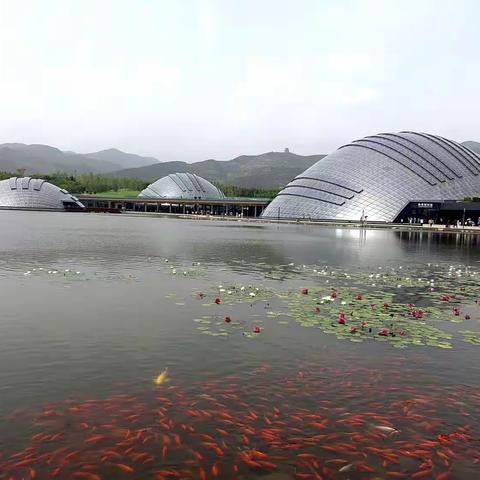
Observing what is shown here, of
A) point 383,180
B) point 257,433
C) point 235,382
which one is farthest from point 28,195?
→ point 257,433

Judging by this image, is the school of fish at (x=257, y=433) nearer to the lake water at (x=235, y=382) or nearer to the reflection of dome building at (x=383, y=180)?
the lake water at (x=235, y=382)

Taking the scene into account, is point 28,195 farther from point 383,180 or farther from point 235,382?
point 235,382

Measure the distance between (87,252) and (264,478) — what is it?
36643 millimetres

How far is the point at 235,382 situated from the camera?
1227cm

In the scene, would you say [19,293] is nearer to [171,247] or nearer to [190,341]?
[190,341]

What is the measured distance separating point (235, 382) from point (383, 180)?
12375 cm

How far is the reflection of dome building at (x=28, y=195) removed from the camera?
189 m

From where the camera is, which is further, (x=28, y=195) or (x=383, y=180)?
(x=28, y=195)

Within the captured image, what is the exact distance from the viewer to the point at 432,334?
1722 cm

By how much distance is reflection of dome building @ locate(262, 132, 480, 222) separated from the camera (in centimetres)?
12725

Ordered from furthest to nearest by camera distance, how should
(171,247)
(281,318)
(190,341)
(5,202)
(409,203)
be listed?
(5,202) < (409,203) < (171,247) < (281,318) < (190,341)

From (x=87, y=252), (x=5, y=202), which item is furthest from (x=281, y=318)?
(x=5, y=202)

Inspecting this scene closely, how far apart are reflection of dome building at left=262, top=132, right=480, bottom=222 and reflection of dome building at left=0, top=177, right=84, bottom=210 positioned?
96.1 meters

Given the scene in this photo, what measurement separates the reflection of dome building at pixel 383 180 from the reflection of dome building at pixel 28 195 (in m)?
96.1
